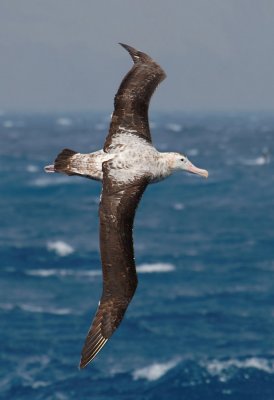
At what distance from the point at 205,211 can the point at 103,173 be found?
10960 centimetres

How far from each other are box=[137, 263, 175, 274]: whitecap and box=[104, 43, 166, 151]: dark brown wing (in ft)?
235

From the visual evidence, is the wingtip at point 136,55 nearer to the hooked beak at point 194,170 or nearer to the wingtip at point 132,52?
the wingtip at point 132,52

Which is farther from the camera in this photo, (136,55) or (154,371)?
(154,371)

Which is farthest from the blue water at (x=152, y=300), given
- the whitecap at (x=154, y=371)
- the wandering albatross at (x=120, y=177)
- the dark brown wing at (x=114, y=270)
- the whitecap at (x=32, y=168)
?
the dark brown wing at (x=114, y=270)

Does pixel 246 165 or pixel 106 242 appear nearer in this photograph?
pixel 106 242

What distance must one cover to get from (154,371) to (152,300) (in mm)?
18240

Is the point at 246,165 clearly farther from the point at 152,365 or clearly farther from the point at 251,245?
the point at 152,365

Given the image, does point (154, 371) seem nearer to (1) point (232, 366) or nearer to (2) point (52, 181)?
(1) point (232, 366)

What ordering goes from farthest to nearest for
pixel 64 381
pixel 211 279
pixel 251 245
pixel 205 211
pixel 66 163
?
pixel 205 211 → pixel 251 245 → pixel 211 279 → pixel 64 381 → pixel 66 163

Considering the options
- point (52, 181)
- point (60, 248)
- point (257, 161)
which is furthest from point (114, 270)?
point (257, 161)

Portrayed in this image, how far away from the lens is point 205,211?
12694cm

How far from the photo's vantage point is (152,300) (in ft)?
263

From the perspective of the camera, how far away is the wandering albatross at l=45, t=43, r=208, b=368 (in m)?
17.2

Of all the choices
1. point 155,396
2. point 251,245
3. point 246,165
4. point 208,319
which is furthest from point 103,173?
point 246,165
